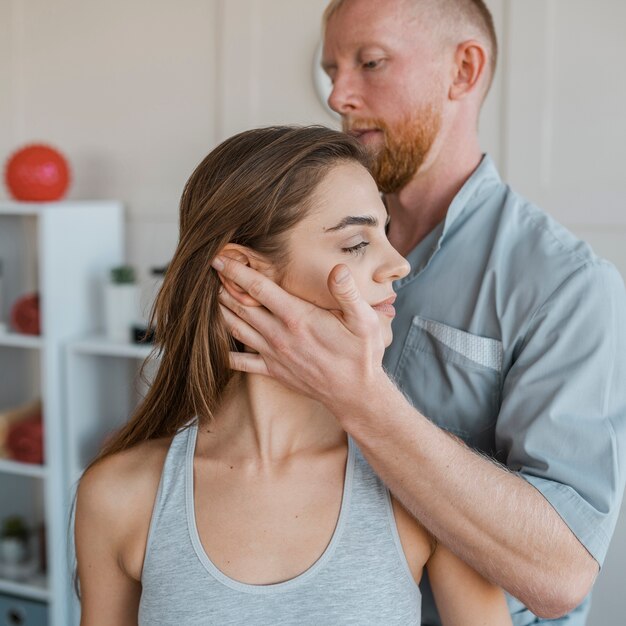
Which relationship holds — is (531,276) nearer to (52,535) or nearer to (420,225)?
(420,225)

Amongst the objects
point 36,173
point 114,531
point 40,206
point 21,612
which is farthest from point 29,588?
point 114,531

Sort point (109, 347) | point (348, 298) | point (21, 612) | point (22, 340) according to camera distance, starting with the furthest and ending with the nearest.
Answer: point (21, 612) → point (22, 340) → point (109, 347) → point (348, 298)

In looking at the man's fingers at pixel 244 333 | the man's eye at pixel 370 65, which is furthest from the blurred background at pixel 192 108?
the man's fingers at pixel 244 333

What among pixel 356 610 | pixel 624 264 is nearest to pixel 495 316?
pixel 356 610

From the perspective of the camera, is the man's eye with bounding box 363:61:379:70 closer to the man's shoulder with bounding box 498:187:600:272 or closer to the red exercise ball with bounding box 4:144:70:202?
the man's shoulder with bounding box 498:187:600:272

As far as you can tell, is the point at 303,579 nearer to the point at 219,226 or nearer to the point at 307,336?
the point at 307,336

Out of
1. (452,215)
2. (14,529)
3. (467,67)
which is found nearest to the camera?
(452,215)

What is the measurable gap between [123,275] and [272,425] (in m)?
1.58

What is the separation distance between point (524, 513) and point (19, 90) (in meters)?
2.51

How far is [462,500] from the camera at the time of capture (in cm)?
109

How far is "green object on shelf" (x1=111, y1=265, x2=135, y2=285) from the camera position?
8.82 feet

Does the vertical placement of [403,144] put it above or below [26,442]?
above

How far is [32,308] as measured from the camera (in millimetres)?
2732

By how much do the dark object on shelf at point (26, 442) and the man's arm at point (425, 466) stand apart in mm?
1851
